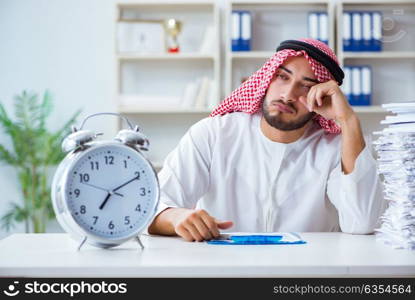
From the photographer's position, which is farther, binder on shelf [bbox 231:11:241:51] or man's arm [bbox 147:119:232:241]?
binder on shelf [bbox 231:11:241:51]

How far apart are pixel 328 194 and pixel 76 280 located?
3.93ft

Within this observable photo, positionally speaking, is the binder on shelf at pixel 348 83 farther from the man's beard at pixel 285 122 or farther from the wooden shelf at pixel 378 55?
the man's beard at pixel 285 122

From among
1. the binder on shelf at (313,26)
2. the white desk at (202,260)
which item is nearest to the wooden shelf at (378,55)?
the binder on shelf at (313,26)

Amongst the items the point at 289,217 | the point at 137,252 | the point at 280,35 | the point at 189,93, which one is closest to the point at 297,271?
the point at 137,252

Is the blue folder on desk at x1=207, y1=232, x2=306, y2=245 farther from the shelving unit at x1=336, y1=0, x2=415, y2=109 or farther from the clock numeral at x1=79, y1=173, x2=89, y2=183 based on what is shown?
the shelving unit at x1=336, y1=0, x2=415, y2=109

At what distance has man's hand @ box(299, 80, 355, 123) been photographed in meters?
1.91

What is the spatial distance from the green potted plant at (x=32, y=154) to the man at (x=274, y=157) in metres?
2.69

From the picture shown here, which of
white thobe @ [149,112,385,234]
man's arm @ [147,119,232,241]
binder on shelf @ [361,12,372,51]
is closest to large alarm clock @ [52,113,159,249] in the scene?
man's arm @ [147,119,232,241]

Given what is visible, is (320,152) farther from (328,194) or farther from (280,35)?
(280,35)

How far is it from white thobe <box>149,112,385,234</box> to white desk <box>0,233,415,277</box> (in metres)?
0.63

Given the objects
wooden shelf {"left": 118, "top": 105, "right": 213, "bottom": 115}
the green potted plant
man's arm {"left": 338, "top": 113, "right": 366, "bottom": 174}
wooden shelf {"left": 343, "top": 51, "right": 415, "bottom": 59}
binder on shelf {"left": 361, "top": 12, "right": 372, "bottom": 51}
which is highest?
binder on shelf {"left": 361, "top": 12, "right": 372, "bottom": 51}

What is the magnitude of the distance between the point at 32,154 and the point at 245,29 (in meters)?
1.87

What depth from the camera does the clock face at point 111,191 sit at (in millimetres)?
1299

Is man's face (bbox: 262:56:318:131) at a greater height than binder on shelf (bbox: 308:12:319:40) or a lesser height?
lesser
